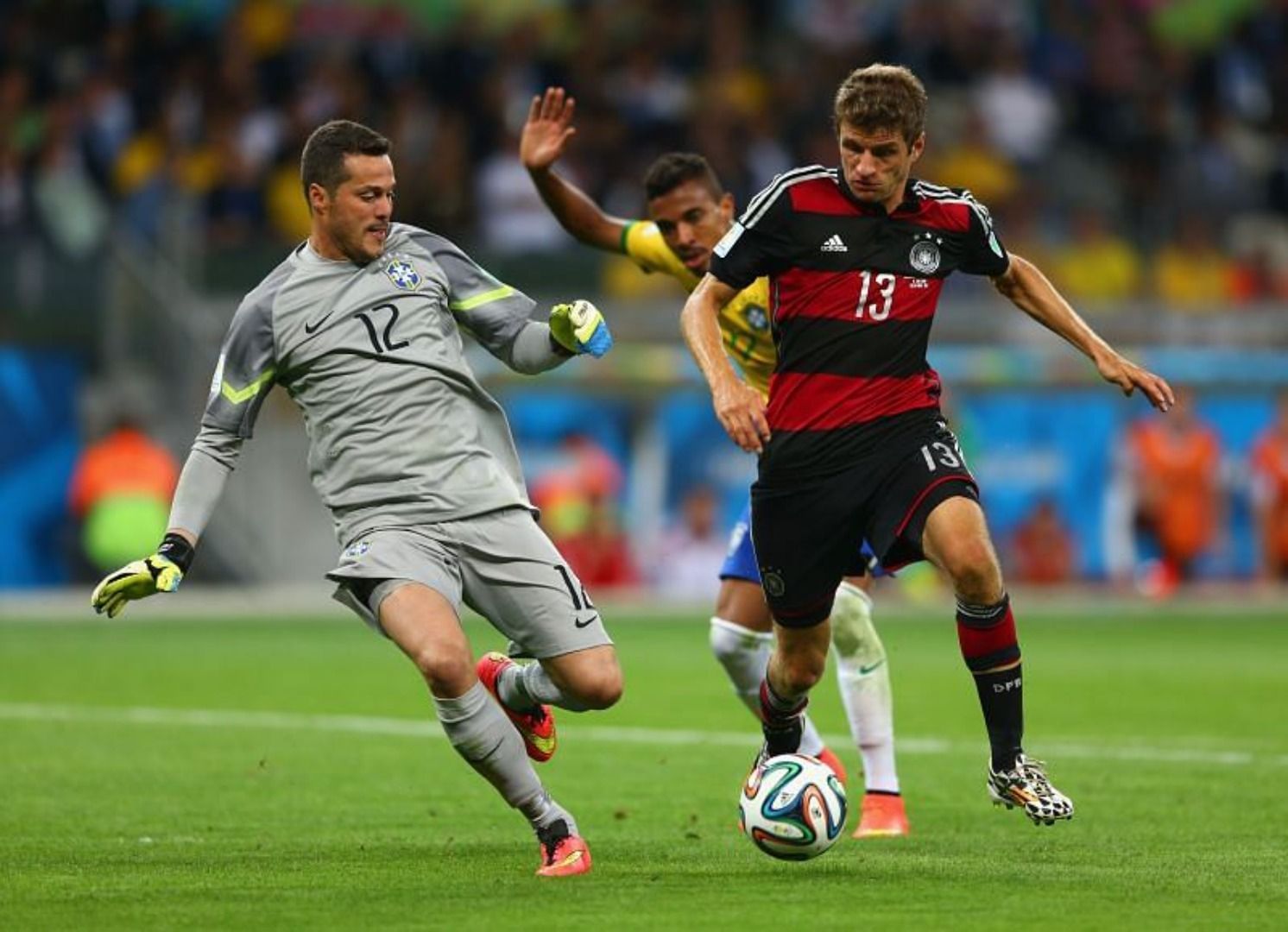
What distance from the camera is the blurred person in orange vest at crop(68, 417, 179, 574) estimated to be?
23.5 meters

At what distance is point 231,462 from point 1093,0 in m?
23.2

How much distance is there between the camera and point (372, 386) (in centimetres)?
852

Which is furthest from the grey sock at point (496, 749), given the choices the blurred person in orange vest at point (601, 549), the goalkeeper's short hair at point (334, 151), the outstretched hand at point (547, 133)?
the blurred person in orange vest at point (601, 549)

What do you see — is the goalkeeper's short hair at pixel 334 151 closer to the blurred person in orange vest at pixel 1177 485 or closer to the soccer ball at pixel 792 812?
the soccer ball at pixel 792 812

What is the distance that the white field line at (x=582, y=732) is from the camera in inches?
482

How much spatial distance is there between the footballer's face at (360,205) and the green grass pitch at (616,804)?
2168 mm

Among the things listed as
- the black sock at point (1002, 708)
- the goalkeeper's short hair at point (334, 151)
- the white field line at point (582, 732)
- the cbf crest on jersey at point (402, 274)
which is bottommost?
the white field line at point (582, 732)

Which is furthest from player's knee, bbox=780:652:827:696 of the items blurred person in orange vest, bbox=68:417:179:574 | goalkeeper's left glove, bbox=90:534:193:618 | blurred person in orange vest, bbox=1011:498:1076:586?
blurred person in orange vest, bbox=1011:498:1076:586

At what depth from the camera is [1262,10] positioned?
97.6ft

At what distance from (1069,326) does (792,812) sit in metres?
2.01

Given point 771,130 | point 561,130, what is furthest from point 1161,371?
point 561,130

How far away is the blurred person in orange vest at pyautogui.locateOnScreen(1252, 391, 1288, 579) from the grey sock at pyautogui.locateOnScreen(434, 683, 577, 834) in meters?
17.9

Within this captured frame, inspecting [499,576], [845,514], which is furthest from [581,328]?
[845,514]

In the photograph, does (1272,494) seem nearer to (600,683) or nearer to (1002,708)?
(1002,708)
